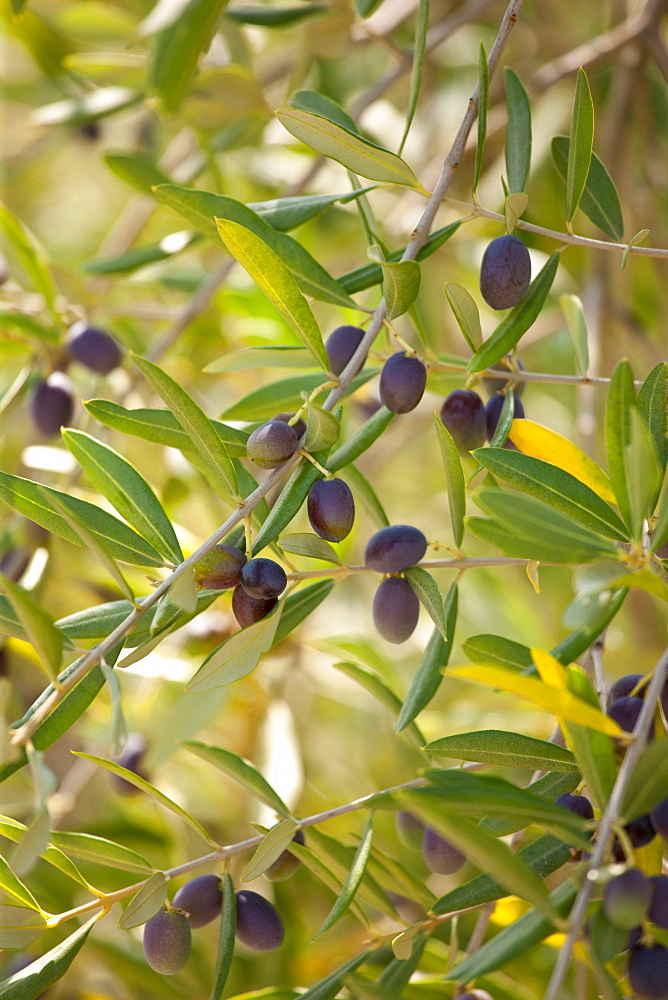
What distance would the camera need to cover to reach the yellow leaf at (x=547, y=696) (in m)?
0.44

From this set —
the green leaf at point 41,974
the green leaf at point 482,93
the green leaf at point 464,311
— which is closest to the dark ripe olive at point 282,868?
the green leaf at point 41,974

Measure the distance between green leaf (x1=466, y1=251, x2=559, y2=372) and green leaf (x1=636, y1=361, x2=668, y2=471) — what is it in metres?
0.10

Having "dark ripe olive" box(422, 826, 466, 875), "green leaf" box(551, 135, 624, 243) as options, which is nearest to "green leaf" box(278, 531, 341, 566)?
"dark ripe olive" box(422, 826, 466, 875)

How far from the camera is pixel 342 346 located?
69 centimetres

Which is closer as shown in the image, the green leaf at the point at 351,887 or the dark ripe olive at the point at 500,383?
the green leaf at the point at 351,887

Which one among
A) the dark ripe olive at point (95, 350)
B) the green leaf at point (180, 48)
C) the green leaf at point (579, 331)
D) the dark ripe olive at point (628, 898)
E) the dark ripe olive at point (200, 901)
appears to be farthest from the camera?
the dark ripe olive at point (95, 350)

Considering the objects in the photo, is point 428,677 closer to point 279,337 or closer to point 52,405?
point 52,405

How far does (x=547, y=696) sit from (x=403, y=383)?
0.25m

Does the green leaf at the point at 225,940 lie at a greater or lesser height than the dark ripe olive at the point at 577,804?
lesser

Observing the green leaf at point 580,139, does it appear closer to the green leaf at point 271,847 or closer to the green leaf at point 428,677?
the green leaf at point 428,677

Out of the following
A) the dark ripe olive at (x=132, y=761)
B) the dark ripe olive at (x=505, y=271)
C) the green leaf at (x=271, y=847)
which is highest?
the dark ripe olive at (x=505, y=271)

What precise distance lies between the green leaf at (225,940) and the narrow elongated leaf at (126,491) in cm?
26

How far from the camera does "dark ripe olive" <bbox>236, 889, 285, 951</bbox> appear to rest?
0.67 meters

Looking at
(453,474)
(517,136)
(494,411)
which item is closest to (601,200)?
(517,136)
